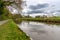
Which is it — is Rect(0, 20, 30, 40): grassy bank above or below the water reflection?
above

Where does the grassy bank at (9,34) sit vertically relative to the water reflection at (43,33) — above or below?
Answer: above

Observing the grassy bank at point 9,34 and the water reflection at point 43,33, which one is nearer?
the grassy bank at point 9,34

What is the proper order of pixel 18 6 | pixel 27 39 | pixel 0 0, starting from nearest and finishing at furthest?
pixel 27 39
pixel 0 0
pixel 18 6

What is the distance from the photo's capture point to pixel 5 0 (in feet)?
115

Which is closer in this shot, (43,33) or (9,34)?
(9,34)

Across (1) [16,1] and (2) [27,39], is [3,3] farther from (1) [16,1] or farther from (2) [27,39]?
(2) [27,39]

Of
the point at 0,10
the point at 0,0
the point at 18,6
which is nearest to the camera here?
the point at 0,0

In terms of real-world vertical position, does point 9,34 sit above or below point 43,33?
above

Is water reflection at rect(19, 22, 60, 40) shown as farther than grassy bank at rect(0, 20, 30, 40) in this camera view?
Yes

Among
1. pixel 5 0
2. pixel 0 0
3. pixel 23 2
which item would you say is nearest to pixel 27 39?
pixel 0 0

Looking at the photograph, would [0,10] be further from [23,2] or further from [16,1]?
[23,2]

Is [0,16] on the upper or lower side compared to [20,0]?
lower

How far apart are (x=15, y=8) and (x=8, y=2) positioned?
2.54m

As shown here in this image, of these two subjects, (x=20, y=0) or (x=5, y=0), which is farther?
(x=20, y=0)
